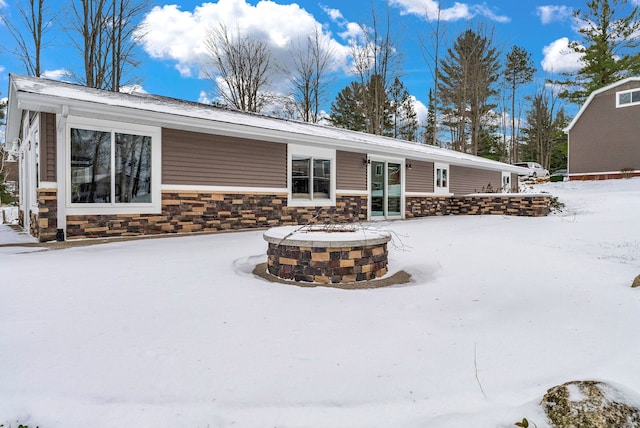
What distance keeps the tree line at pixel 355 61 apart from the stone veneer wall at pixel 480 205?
8.70 meters

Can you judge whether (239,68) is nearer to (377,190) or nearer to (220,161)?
(377,190)

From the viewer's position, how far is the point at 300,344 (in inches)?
86.6

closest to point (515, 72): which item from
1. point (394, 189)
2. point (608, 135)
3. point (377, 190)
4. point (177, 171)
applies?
point (608, 135)

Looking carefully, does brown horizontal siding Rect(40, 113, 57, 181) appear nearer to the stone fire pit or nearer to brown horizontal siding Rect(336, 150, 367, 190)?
the stone fire pit

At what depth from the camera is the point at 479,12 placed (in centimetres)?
2128

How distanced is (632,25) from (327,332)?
2693 cm

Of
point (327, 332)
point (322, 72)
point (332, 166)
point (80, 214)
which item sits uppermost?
point (322, 72)

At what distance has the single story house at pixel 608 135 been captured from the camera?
15969 millimetres

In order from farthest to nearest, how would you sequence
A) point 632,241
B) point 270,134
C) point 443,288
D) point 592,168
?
point 592,168 < point 270,134 < point 632,241 < point 443,288

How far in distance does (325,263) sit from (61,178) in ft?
16.4

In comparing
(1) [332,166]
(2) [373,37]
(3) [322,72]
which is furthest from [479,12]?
(1) [332,166]

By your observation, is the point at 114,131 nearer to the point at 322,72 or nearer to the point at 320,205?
the point at 320,205

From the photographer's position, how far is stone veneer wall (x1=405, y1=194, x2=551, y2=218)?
1034 cm

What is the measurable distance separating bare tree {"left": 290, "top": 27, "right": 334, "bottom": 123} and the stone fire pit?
18.1 metres
